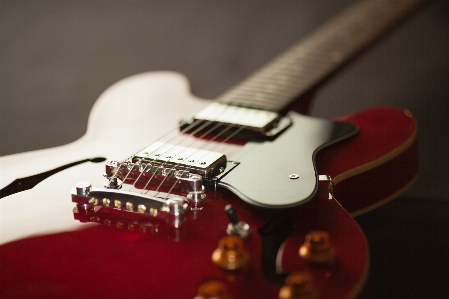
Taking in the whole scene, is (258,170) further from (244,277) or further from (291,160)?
(244,277)

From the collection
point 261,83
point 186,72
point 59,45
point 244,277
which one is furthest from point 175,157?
point 59,45

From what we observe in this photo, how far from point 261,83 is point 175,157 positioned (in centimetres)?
37

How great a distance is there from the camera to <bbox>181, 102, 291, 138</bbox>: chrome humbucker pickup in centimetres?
79

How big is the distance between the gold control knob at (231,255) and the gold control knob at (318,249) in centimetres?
6

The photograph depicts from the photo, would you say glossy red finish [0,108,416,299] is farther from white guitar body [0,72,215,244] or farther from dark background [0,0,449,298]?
dark background [0,0,449,298]

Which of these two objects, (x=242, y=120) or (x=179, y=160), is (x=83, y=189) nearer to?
(x=179, y=160)

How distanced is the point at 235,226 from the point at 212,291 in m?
0.10

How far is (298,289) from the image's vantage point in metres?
0.45

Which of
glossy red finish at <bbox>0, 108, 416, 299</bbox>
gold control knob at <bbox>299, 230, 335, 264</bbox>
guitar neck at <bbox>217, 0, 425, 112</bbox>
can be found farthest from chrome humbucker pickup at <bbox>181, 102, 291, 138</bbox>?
gold control knob at <bbox>299, 230, 335, 264</bbox>

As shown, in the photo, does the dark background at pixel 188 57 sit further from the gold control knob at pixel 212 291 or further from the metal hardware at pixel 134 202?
the gold control knob at pixel 212 291

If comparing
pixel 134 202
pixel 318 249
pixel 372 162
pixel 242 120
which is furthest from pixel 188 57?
pixel 318 249

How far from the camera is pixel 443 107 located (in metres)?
1.15

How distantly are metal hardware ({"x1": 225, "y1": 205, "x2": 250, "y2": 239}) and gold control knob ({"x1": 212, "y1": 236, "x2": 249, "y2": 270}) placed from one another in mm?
30

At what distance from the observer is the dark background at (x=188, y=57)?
1.14m
